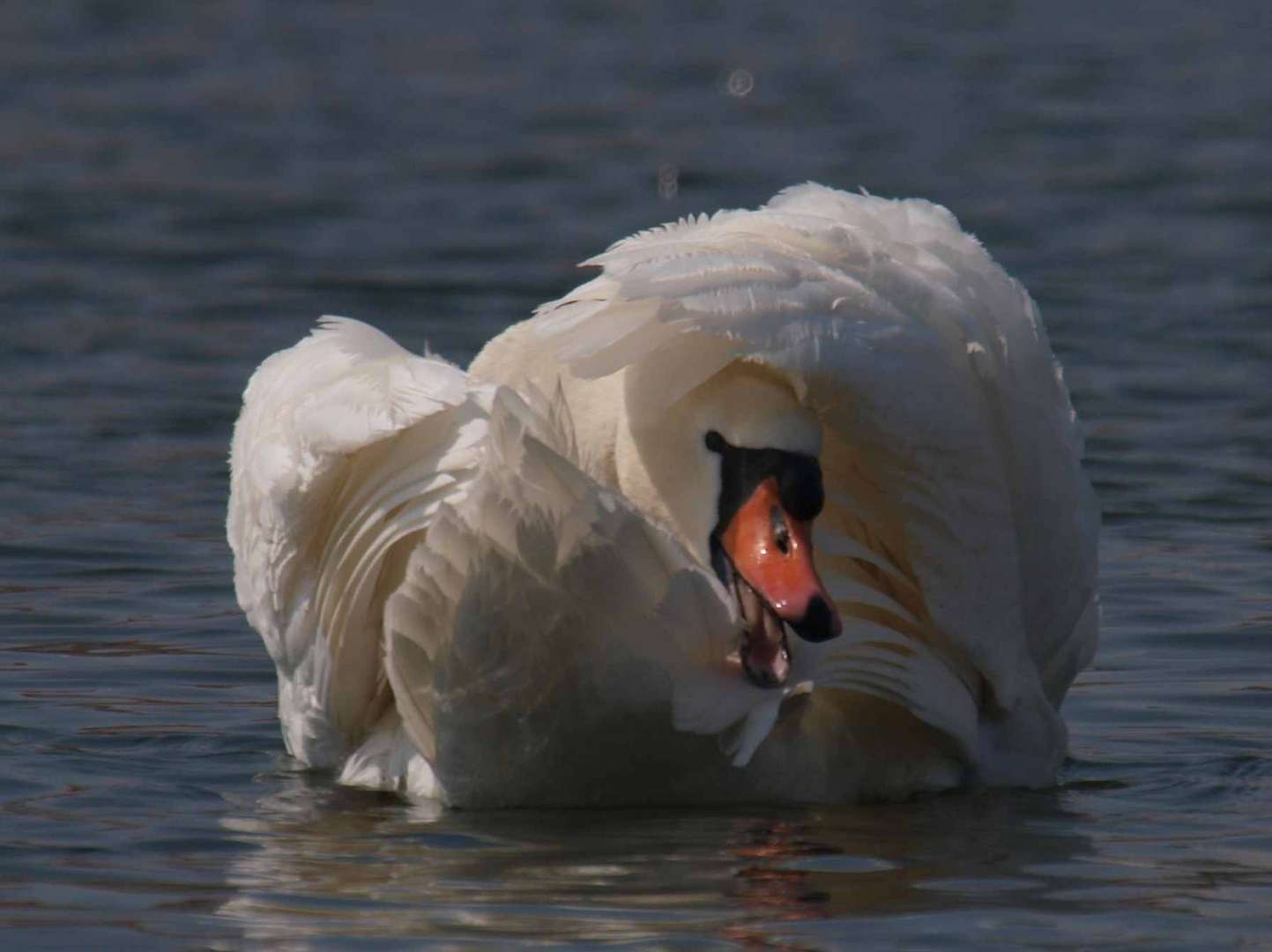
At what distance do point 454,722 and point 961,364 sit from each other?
4.47 feet

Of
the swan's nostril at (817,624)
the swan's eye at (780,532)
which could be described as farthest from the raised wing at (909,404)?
the swan's nostril at (817,624)

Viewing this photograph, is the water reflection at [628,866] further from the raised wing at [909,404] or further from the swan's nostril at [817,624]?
the swan's nostril at [817,624]

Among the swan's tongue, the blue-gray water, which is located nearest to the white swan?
the swan's tongue

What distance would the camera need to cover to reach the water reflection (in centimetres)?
611

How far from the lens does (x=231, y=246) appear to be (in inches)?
672

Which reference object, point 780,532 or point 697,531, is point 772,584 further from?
point 697,531

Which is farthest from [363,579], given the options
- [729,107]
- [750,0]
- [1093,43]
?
Result: [750,0]

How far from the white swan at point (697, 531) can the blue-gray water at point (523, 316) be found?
0.64 ft

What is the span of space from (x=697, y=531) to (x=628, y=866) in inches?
29.7

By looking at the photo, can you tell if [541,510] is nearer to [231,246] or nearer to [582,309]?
[582,309]

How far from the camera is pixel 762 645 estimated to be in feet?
21.1

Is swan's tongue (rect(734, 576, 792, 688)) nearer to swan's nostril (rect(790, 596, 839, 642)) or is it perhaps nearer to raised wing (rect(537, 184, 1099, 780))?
swan's nostril (rect(790, 596, 839, 642))

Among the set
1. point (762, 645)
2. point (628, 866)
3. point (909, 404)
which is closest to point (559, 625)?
point (762, 645)

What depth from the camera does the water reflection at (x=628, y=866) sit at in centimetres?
611
